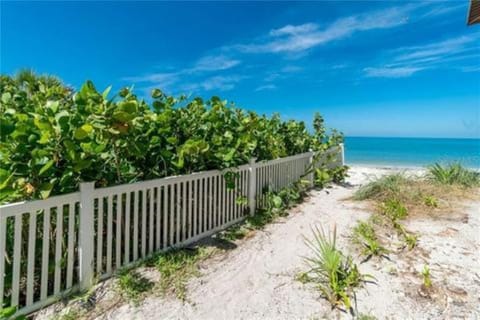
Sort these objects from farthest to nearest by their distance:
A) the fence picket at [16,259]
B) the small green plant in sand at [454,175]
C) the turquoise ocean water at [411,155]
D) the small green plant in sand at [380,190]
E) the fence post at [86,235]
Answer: the turquoise ocean water at [411,155], the small green plant in sand at [454,175], the small green plant in sand at [380,190], the fence post at [86,235], the fence picket at [16,259]

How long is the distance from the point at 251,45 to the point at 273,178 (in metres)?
11.2

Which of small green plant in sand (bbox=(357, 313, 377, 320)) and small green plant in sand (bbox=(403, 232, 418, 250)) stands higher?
small green plant in sand (bbox=(403, 232, 418, 250))

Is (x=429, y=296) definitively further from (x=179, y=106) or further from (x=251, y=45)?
(x=251, y=45)

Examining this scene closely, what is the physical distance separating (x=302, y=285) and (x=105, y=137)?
2.09 meters

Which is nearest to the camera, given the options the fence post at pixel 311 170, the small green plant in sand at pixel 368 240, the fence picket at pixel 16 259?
the fence picket at pixel 16 259

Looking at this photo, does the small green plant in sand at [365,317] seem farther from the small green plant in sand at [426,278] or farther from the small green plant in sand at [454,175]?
the small green plant in sand at [454,175]

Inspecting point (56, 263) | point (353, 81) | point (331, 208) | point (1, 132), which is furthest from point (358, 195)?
point (353, 81)

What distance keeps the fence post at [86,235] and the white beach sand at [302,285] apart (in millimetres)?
392

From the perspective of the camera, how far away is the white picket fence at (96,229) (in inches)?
75.3

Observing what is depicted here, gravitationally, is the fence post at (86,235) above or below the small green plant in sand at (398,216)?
above

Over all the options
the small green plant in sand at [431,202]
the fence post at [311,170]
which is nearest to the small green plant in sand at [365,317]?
the small green plant in sand at [431,202]

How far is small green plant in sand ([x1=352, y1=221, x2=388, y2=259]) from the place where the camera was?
3.02 m

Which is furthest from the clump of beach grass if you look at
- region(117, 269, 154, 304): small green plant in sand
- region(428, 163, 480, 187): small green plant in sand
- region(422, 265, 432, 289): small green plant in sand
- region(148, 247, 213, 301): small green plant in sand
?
region(117, 269, 154, 304): small green plant in sand

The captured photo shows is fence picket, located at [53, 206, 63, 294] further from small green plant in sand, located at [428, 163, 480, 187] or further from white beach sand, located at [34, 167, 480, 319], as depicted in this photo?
small green plant in sand, located at [428, 163, 480, 187]
